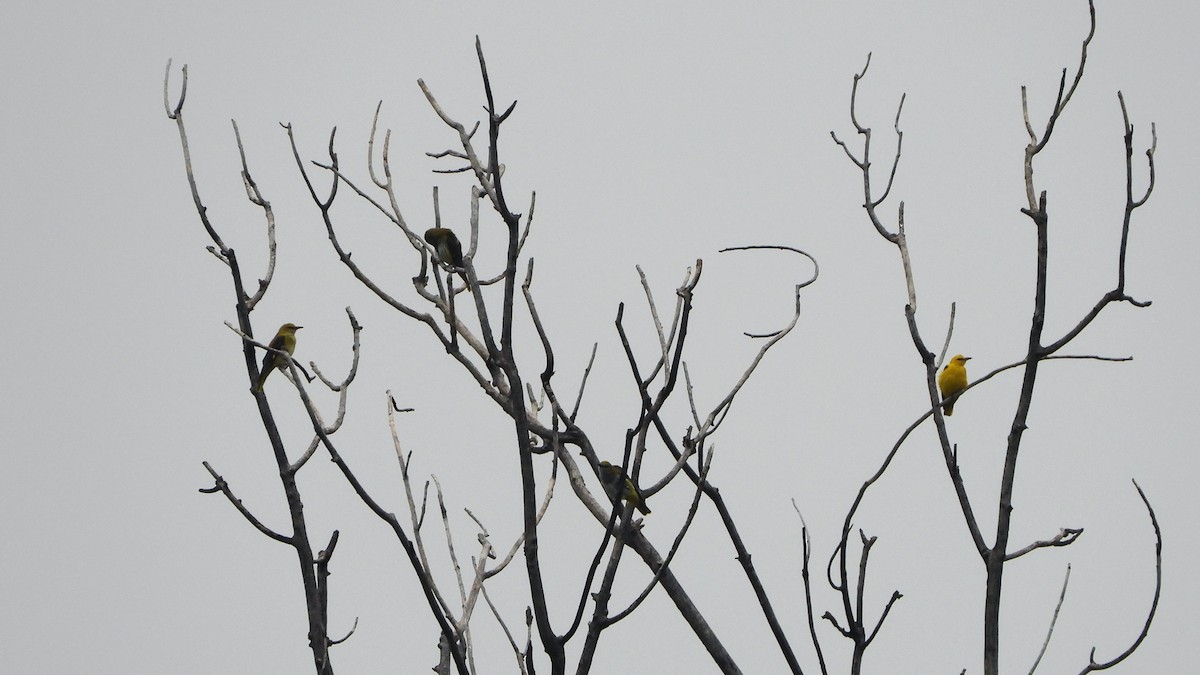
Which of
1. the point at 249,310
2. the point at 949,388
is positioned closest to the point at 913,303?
the point at 249,310

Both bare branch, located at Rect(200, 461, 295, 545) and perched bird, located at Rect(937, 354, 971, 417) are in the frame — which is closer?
bare branch, located at Rect(200, 461, 295, 545)

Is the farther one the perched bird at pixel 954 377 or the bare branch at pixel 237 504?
the perched bird at pixel 954 377

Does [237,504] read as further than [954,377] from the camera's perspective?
No

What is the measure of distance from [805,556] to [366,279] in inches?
61.0

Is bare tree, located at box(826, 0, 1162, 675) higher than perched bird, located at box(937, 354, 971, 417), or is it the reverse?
perched bird, located at box(937, 354, 971, 417)

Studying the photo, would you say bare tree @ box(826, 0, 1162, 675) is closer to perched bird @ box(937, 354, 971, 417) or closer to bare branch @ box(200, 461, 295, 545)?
bare branch @ box(200, 461, 295, 545)

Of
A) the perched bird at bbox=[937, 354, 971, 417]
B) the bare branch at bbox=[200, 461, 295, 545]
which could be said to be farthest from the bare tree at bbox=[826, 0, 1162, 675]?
the perched bird at bbox=[937, 354, 971, 417]

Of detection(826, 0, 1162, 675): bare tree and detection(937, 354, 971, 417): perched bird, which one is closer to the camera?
detection(826, 0, 1162, 675): bare tree

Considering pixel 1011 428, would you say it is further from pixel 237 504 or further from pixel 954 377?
pixel 954 377

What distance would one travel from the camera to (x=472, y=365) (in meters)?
3.16

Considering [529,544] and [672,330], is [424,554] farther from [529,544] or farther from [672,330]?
[672,330]

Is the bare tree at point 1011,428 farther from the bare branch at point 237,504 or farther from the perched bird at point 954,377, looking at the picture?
the perched bird at point 954,377

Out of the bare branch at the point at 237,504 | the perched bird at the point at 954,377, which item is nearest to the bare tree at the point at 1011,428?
the bare branch at the point at 237,504

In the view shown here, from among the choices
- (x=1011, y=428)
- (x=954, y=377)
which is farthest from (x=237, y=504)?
(x=954, y=377)
